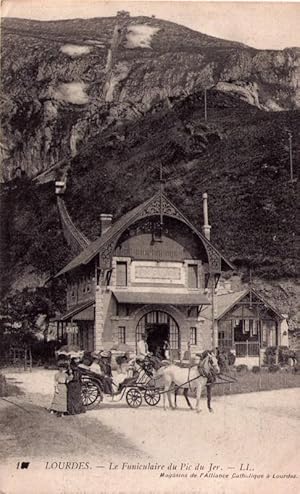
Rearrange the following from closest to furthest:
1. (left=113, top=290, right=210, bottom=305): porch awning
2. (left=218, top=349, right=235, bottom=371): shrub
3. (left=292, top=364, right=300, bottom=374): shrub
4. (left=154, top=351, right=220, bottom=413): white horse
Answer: (left=154, top=351, right=220, bottom=413): white horse
(left=292, top=364, right=300, bottom=374): shrub
(left=113, top=290, right=210, bottom=305): porch awning
(left=218, top=349, right=235, bottom=371): shrub

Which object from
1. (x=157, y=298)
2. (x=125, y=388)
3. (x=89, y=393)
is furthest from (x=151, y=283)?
(x=89, y=393)

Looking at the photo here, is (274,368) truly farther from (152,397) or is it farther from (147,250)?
(152,397)

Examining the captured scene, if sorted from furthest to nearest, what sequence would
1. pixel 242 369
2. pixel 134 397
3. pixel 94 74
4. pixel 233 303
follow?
pixel 233 303 < pixel 242 369 < pixel 94 74 < pixel 134 397

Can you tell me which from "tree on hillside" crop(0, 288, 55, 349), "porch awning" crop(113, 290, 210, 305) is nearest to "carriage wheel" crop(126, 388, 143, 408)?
"tree on hillside" crop(0, 288, 55, 349)

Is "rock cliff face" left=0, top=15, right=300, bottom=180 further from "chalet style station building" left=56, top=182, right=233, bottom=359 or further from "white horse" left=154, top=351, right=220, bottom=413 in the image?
"white horse" left=154, top=351, right=220, bottom=413

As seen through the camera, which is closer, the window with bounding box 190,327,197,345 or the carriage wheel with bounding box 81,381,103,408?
the carriage wheel with bounding box 81,381,103,408
